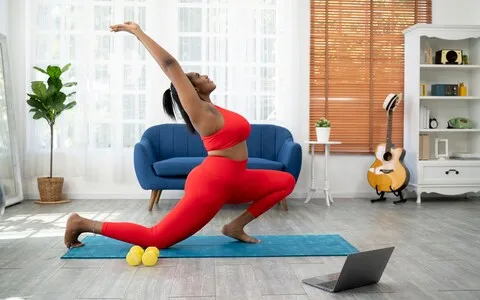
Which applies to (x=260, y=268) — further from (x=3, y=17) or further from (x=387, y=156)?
(x=3, y=17)

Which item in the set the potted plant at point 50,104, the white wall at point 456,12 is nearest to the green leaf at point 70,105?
the potted plant at point 50,104

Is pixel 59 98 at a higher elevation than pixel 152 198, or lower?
higher

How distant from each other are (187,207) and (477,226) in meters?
2.46

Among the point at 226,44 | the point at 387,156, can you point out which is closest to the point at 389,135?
the point at 387,156

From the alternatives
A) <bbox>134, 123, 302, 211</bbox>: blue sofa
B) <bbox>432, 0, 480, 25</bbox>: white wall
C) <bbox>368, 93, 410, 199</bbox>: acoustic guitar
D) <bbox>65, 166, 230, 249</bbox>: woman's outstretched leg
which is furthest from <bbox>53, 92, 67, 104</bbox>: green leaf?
<bbox>432, 0, 480, 25</bbox>: white wall

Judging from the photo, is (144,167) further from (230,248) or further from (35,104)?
(230,248)

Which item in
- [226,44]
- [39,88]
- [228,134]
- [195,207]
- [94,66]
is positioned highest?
[226,44]

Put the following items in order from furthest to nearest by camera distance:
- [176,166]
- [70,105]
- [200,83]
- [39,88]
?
[70,105] < [39,88] < [176,166] < [200,83]

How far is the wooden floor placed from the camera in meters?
2.27

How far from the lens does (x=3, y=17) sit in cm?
557

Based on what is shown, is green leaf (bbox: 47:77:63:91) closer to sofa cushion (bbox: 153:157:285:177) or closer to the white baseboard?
the white baseboard

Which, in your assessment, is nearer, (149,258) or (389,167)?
(149,258)

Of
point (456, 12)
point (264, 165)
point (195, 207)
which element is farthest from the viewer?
point (456, 12)

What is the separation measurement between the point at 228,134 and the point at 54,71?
10.4 ft
